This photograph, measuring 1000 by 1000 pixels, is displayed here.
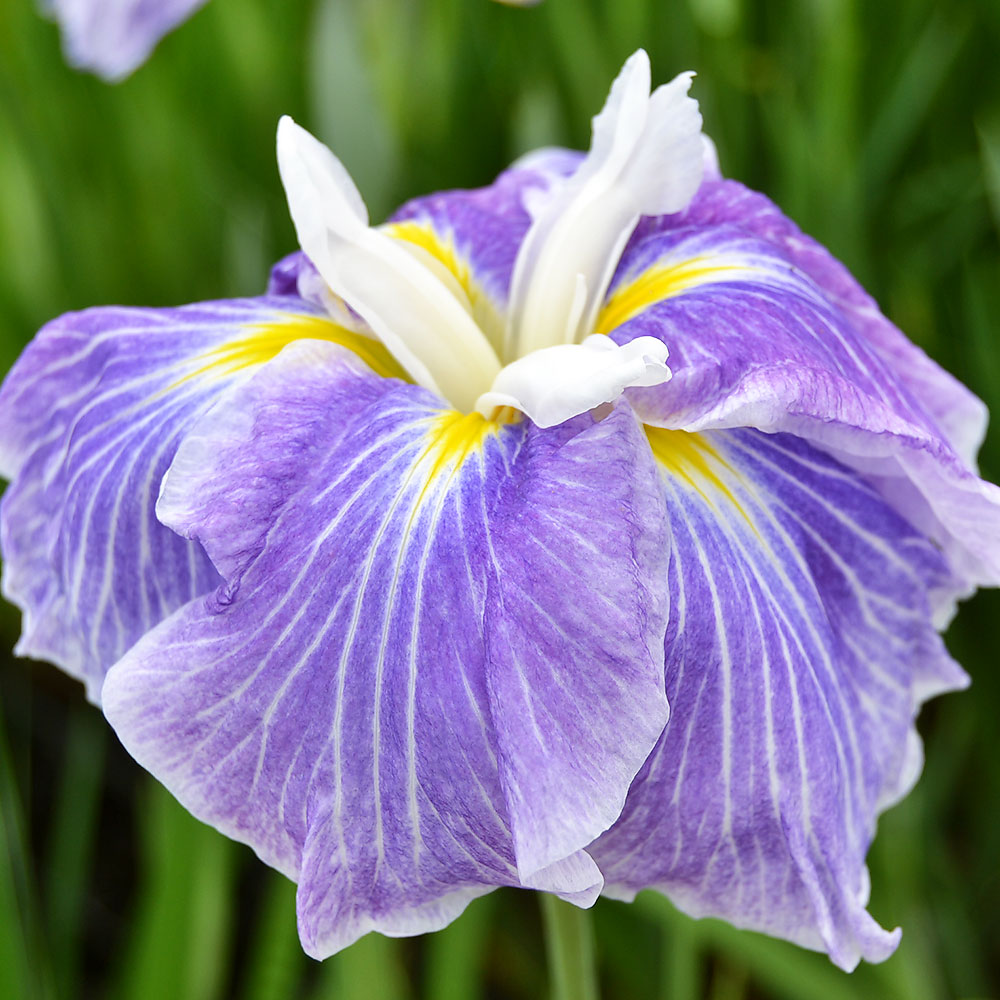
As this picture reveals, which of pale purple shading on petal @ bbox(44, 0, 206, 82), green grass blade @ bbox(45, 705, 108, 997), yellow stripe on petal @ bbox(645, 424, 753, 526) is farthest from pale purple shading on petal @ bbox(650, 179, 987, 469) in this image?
green grass blade @ bbox(45, 705, 108, 997)

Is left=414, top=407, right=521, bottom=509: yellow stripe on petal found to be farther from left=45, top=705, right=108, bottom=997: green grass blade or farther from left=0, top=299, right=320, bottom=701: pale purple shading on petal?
left=45, top=705, right=108, bottom=997: green grass blade

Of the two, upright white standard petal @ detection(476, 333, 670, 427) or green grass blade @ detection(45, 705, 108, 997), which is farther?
green grass blade @ detection(45, 705, 108, 997)

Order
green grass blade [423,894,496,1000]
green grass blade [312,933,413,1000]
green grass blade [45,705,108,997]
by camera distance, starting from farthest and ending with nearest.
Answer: green grass blade [45,705,108,997] → green grass blade [423,894,496,1000] → green grass blade [312,933,413,1000]

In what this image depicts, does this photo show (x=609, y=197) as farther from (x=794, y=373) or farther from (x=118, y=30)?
(x=118, y=30)

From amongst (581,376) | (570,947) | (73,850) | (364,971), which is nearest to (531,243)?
(581,376)

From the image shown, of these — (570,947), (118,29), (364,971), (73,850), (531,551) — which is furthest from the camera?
(73,850)

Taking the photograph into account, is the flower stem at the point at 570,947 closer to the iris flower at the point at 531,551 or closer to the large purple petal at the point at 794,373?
the iris flower at the point at 531,551

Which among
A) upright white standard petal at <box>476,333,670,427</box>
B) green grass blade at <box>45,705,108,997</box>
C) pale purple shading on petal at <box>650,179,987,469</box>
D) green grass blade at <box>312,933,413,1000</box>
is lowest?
green grass blade at <box>45,705,108,997</box>
